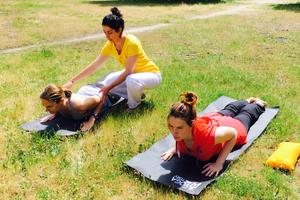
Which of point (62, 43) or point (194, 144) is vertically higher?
point (194, 144)

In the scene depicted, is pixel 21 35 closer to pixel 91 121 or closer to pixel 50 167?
pixel 91 121

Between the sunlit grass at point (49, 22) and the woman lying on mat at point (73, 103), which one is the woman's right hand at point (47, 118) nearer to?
the woman lying on mat at point (73, 103)

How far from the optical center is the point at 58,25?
19.6m

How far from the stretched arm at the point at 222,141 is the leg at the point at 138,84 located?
253 cm

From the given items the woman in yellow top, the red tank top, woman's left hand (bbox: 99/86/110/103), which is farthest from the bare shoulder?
the red tank top

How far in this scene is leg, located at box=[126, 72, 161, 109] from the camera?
308 inches

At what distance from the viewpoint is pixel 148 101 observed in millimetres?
8688

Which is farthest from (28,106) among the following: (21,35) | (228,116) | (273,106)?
(21,35)

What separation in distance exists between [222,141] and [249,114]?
1756mm

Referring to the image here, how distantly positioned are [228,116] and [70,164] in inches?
101

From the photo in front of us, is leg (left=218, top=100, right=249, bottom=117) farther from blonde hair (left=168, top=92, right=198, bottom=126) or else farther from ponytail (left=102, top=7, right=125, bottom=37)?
ponytail (left=102, top=7, right=125, bottom=37)

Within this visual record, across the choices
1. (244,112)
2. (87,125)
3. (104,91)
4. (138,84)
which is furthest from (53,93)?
(244,112)

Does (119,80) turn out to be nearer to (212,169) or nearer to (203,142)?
(203,142)

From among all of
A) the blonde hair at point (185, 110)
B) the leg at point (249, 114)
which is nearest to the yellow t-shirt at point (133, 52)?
the leg at point (249, 114)
